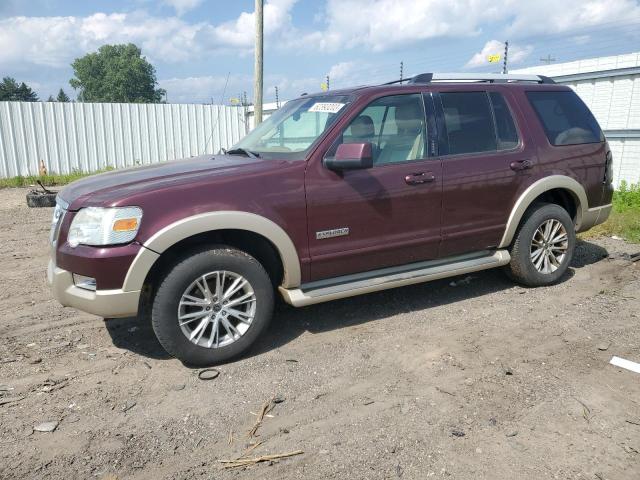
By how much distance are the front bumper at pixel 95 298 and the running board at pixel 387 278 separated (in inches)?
44.6

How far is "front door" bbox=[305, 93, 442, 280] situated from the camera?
4.06 m

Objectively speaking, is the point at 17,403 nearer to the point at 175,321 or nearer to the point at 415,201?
the point at 175,321

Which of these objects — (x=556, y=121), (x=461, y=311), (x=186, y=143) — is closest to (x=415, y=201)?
(x=461, y=311)

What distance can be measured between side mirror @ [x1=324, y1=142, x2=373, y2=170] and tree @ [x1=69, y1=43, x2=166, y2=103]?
77302 mm

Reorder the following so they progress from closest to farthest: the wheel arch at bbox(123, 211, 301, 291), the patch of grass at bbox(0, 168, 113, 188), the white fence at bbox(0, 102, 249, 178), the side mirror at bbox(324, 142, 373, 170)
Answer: the wheel arch at bbox(123, 211, 301, 291), the side mirror at bbox(324, 142, 373, 170), the patch of grass at bbox(0, 168, 113, 188), the white fence at bbox(0, 102, 249, 178)

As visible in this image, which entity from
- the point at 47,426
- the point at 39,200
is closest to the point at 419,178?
the point at 47,426

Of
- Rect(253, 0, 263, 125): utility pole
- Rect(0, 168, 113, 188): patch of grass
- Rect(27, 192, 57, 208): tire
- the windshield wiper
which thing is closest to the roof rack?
the windshield wiper

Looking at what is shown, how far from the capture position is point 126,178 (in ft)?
13.0

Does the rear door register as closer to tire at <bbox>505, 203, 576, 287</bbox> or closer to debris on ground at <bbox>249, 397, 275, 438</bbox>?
tire at <bbox>505, 203, 576, 287</bbox>

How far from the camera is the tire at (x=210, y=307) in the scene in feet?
11.9

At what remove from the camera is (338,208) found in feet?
13.4

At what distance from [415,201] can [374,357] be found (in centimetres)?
135

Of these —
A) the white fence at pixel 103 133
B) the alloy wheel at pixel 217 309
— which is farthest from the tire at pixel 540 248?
the white fence at pixel 103 133

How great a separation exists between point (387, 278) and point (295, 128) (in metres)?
1.58
